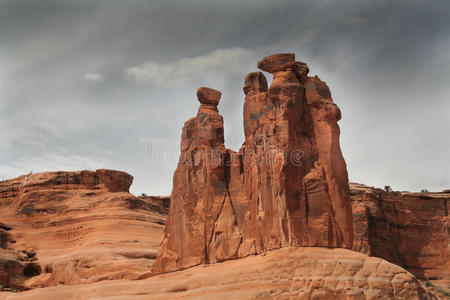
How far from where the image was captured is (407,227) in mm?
56094

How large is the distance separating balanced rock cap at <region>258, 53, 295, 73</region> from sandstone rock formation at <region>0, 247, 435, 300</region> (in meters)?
7.49

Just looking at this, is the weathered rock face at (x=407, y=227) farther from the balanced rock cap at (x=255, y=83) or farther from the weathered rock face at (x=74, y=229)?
the balanced rock cap at (x=255, y=83)

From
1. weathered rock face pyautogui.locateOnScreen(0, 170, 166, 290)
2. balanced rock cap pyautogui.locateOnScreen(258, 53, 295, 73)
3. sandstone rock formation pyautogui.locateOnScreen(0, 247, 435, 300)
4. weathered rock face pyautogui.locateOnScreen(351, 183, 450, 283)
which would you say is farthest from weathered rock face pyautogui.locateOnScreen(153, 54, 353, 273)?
weathered rock face pyautogui.locateOnScreen(351, 183, 450, 283)

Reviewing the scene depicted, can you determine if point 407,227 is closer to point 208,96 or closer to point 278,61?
point 208,96

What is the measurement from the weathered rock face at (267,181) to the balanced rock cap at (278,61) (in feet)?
0.13

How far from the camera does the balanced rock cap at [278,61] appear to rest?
2716 cm

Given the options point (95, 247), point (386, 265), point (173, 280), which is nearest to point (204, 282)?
point (173, 280)

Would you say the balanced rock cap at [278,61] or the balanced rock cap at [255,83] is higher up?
the balanced rock cap at [278,61]

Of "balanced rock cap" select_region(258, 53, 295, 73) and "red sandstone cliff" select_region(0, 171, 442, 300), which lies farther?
"balanced rock cap" select_region(258, 53, 295, 73)

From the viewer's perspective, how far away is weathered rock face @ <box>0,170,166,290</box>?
125 feet

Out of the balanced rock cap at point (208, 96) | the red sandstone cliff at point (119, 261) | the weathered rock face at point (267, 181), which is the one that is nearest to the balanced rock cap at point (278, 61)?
the weathered rock face at point (267, 181)

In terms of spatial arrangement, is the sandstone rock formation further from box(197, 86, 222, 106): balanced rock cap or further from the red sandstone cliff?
box(197, 86, 222, 106): balanced rock cap

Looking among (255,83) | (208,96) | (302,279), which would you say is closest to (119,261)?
(208,96)

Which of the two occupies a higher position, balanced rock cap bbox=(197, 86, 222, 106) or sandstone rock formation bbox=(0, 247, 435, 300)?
balanced rock cap bbox=(197, 86, 222, 106)
